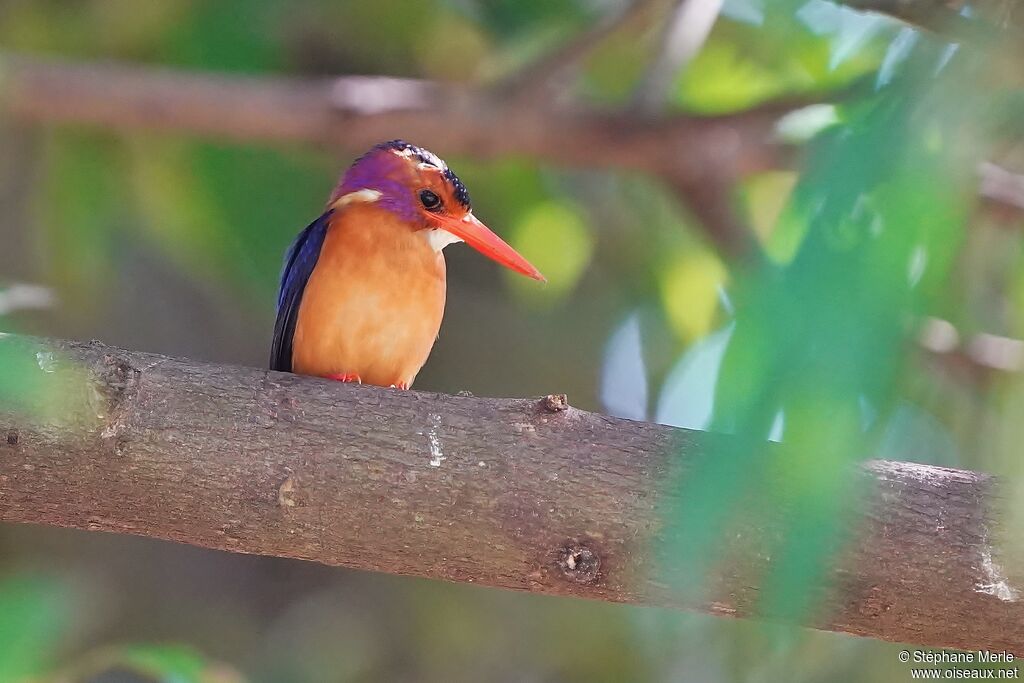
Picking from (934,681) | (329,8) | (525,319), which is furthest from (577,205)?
(934,681)

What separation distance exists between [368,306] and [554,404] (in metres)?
0.83

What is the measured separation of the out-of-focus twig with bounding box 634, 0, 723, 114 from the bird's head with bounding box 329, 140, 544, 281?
3.48ft

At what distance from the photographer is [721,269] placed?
3.59 m

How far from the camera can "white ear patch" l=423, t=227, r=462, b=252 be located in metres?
2.75

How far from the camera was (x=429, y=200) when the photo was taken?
275 cm

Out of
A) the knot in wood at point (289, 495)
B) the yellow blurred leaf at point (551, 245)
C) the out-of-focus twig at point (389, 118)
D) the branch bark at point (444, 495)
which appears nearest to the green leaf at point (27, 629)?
the branch bark at point (444, 495)

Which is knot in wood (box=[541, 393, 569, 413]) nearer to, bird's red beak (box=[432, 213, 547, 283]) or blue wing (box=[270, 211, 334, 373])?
bird's red beak (box=[432, 213, 547, 283])

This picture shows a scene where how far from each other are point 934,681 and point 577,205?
2332mm

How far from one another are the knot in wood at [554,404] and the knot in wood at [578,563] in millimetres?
225

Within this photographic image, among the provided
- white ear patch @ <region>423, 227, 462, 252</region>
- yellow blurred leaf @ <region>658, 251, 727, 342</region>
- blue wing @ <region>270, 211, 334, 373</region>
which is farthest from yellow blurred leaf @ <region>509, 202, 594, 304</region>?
blue wing @ <region>270, 211, 334, 373</region>

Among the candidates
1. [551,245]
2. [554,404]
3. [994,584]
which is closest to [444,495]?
[554,404]

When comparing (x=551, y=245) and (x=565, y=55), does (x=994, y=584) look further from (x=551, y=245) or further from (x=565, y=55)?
(x=551, y=245)

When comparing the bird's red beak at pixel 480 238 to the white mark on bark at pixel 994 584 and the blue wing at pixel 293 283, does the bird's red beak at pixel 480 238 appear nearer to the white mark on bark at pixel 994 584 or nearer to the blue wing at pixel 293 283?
the blue wing at pixel 293 283

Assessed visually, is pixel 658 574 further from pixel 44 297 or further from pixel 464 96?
pixel 464 96
